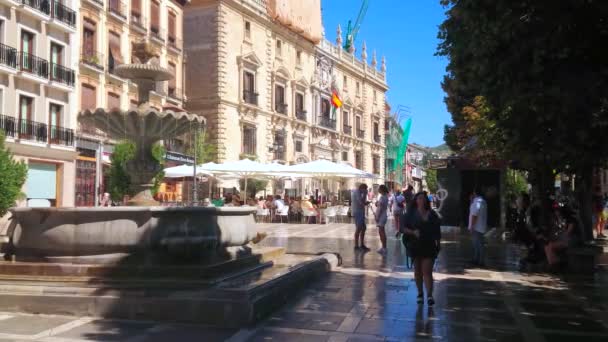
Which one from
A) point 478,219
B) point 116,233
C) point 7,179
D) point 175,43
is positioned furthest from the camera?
point 175,43

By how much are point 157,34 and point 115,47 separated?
12.8ft

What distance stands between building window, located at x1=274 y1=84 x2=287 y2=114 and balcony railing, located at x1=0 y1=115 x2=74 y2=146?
54.5 ft

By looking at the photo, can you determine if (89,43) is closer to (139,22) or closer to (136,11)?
(139,22)

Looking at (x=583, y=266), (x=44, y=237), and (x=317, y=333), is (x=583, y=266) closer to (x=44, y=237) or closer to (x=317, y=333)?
(x=317, y=333)

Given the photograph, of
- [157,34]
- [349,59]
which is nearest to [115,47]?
[157,34]

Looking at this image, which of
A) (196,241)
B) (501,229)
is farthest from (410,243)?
(501,229)

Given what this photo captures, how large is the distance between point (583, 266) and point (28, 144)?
2210cm

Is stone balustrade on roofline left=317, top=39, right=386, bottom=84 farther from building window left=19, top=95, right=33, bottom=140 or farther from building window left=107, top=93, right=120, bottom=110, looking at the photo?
building window left=19, top=95, right=33, bottom=140

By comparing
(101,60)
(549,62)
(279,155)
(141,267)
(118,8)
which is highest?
(118,8)

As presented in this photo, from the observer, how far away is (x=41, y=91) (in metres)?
25.5

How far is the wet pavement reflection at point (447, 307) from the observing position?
19.4ft

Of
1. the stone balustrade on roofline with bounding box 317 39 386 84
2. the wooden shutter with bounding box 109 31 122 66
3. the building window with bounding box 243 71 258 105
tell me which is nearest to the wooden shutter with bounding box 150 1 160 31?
the wooden shutter with bounding box 109 31 122 66

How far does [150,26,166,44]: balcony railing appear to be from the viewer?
3183 centimetres

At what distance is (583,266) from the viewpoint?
33.9 feet
